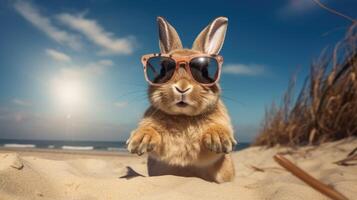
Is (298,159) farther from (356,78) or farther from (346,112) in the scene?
(356,78)

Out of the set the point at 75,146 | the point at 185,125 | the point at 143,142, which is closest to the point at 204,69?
the point at 185,125

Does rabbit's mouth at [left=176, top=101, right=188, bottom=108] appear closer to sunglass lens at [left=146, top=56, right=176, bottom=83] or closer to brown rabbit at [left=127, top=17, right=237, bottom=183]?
brown rabbit at [left=127, top=17, right=237, bottom=183]

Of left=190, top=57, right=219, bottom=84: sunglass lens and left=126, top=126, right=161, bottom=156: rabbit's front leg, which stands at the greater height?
left=190, top=57, right=219, bottom=84: sunglass lens

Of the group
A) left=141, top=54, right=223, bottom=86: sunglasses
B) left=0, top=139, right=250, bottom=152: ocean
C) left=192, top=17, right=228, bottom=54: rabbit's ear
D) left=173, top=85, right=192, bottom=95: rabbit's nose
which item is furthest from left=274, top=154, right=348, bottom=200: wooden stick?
left=0, top=139, right=250, bottom=152: ocean

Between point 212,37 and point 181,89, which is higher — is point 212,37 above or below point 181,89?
above

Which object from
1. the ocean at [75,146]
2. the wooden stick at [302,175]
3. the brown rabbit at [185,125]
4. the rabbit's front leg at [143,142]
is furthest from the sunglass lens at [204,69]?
the ocean at [75,146]

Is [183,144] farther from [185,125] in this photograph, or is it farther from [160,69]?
[160,69]

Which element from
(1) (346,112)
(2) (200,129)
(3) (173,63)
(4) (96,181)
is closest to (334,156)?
(1) (346,112)
